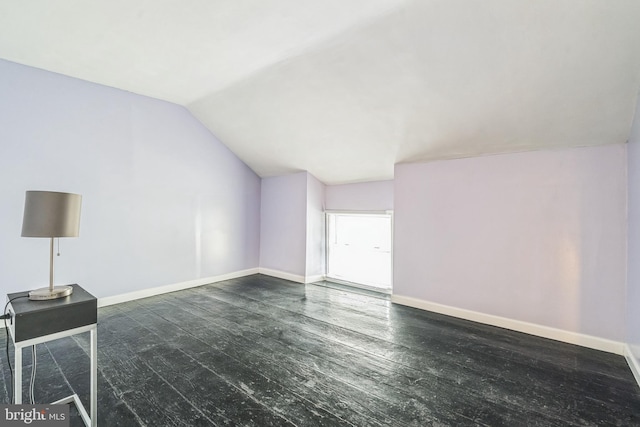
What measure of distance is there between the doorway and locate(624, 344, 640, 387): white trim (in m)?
2.41

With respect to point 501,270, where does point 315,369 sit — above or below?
below

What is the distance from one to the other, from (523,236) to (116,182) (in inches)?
183

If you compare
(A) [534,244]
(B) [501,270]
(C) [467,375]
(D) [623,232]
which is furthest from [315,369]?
(D) [623,232]

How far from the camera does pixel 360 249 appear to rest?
15.9ft

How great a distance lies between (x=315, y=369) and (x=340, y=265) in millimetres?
2923

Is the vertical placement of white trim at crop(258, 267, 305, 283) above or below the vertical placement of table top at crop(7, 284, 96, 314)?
below

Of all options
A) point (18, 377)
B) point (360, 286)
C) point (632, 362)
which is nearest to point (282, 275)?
point (360, 286)

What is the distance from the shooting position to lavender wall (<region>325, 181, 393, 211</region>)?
4.35 meters

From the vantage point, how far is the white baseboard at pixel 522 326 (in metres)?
2.53

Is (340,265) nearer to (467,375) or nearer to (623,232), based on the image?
(467,375)

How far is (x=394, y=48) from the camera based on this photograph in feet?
7.64

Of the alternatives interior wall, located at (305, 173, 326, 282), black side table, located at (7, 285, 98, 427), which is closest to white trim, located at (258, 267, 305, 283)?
interior wall, located at (305, 173, 326, 282)

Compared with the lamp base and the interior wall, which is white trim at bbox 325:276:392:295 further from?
the lamp base

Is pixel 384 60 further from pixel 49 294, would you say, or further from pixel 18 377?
pixel 18 377
